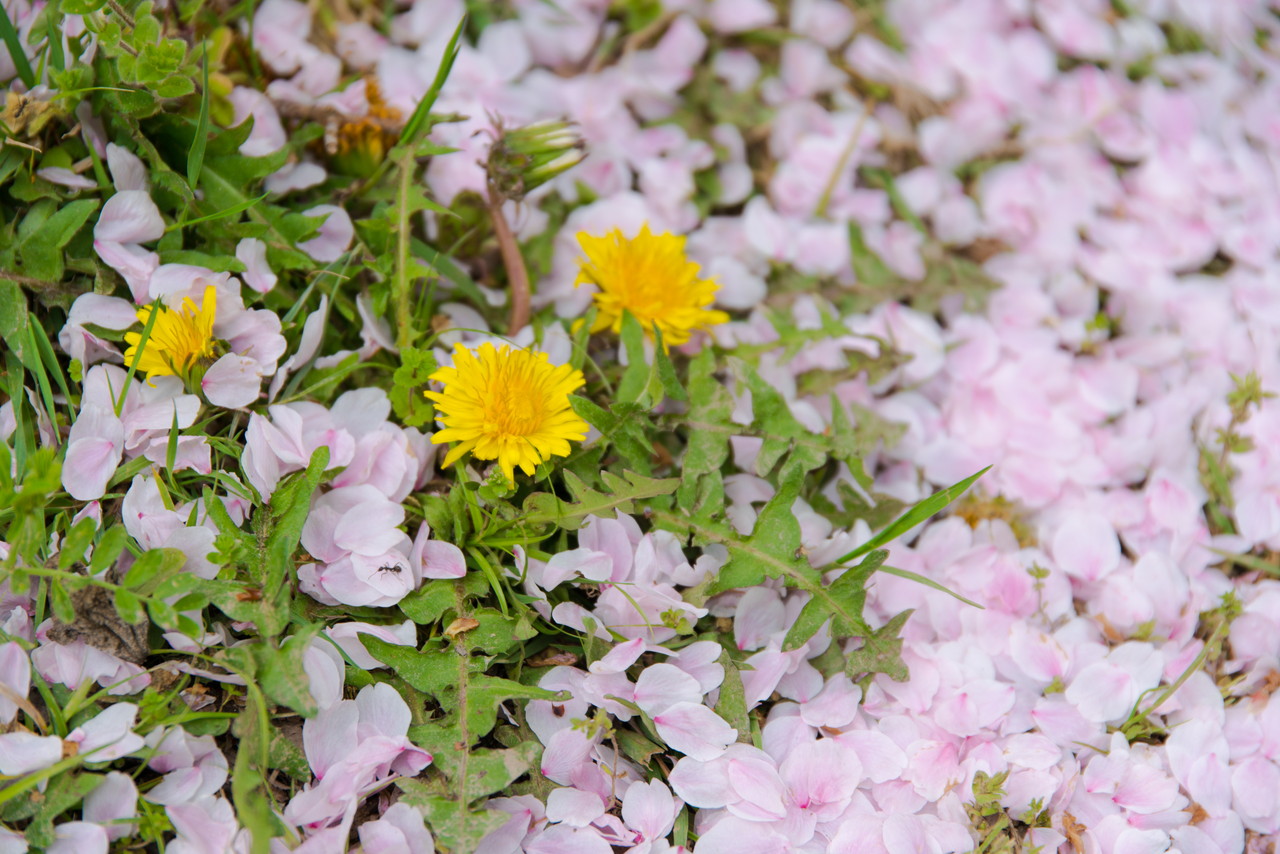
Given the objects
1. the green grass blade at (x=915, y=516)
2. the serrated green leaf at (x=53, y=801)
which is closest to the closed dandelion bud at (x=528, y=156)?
the green grass blade at (x=915, y=516)

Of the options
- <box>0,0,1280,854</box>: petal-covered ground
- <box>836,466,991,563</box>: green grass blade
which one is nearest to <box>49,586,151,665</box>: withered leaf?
<box>0,0,1280,854</box>: petal-covered ground

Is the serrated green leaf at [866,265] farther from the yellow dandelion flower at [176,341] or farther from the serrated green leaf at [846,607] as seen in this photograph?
the yellow dandelion flower at [176,341]

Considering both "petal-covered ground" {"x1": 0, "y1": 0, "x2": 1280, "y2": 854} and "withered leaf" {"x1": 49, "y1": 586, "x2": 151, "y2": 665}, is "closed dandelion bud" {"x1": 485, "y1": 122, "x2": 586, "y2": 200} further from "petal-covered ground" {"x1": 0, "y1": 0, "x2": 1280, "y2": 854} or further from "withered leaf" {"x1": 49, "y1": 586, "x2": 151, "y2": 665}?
"withered leaf" {"x1": 49, "y1": 586, "x2": 151, "y2": 665}

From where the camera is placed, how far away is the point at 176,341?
125cm

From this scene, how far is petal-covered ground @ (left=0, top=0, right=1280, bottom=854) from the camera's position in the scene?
1166 mm

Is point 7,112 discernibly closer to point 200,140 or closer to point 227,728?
point 200,140

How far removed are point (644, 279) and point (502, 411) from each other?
0.35 metres

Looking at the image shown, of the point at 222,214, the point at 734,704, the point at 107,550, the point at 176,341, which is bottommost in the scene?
the point at 734,704

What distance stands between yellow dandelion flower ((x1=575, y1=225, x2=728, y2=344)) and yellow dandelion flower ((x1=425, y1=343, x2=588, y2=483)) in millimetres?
223

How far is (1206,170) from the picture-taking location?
210 cm

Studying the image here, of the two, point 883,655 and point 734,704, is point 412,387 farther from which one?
point 883,655

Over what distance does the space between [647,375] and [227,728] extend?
2.51ft

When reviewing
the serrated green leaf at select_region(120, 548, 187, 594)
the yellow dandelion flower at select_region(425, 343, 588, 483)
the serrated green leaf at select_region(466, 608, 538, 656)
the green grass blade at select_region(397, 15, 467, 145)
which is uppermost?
the green grass blade at select_region(397, 15, 467, 145)

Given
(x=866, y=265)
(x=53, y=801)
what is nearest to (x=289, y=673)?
(x=53, y=801)
